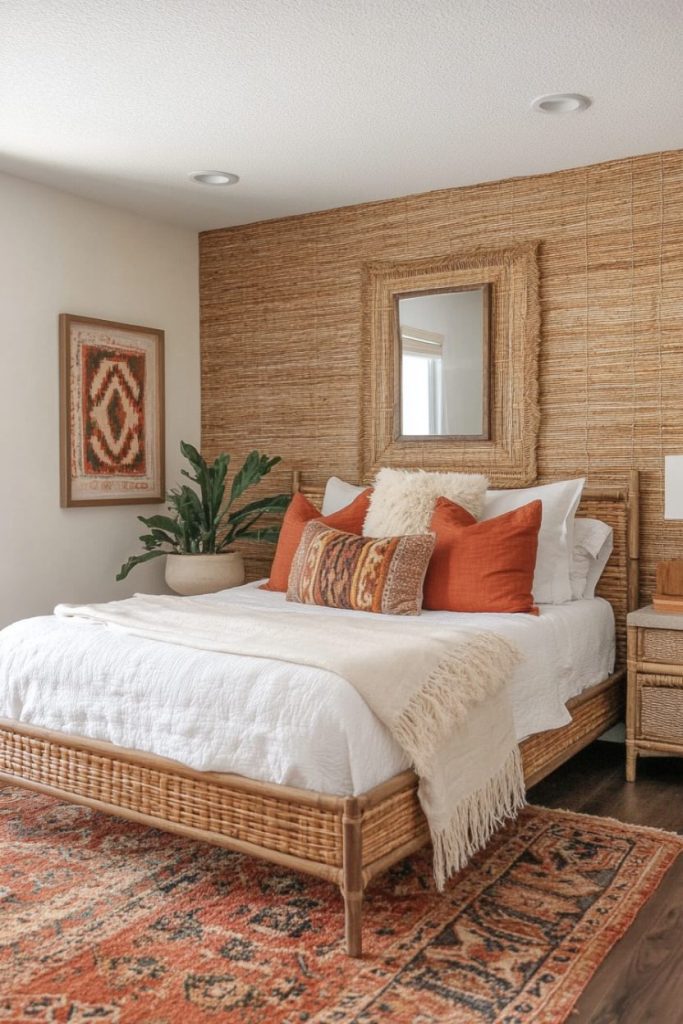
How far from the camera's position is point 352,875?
7.47ft

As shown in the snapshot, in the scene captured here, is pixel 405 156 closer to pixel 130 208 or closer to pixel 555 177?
pixel 555 177

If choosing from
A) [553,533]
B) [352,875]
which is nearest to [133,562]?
[553,533]

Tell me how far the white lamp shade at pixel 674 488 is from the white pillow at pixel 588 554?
426 mm

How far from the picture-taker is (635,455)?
4047 mm

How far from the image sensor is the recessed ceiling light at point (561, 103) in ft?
10.8

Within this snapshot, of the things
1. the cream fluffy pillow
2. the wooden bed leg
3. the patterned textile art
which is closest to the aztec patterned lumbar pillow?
the cream fluffy pillow

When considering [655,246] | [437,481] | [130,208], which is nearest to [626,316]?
[655,246]

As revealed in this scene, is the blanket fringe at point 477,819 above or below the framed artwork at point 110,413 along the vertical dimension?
below

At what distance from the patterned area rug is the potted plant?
5.45ft

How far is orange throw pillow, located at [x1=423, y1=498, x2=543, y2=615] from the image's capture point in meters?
3.48

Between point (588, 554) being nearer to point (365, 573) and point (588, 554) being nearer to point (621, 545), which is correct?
point (621, 545)

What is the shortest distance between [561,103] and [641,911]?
8.73ft

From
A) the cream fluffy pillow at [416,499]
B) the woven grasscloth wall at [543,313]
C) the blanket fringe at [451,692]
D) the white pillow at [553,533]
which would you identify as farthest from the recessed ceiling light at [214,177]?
the blanket fringe at [451,692]

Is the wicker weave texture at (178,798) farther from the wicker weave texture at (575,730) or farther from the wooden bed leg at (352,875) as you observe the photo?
the wicker weave texture at (575,730)
